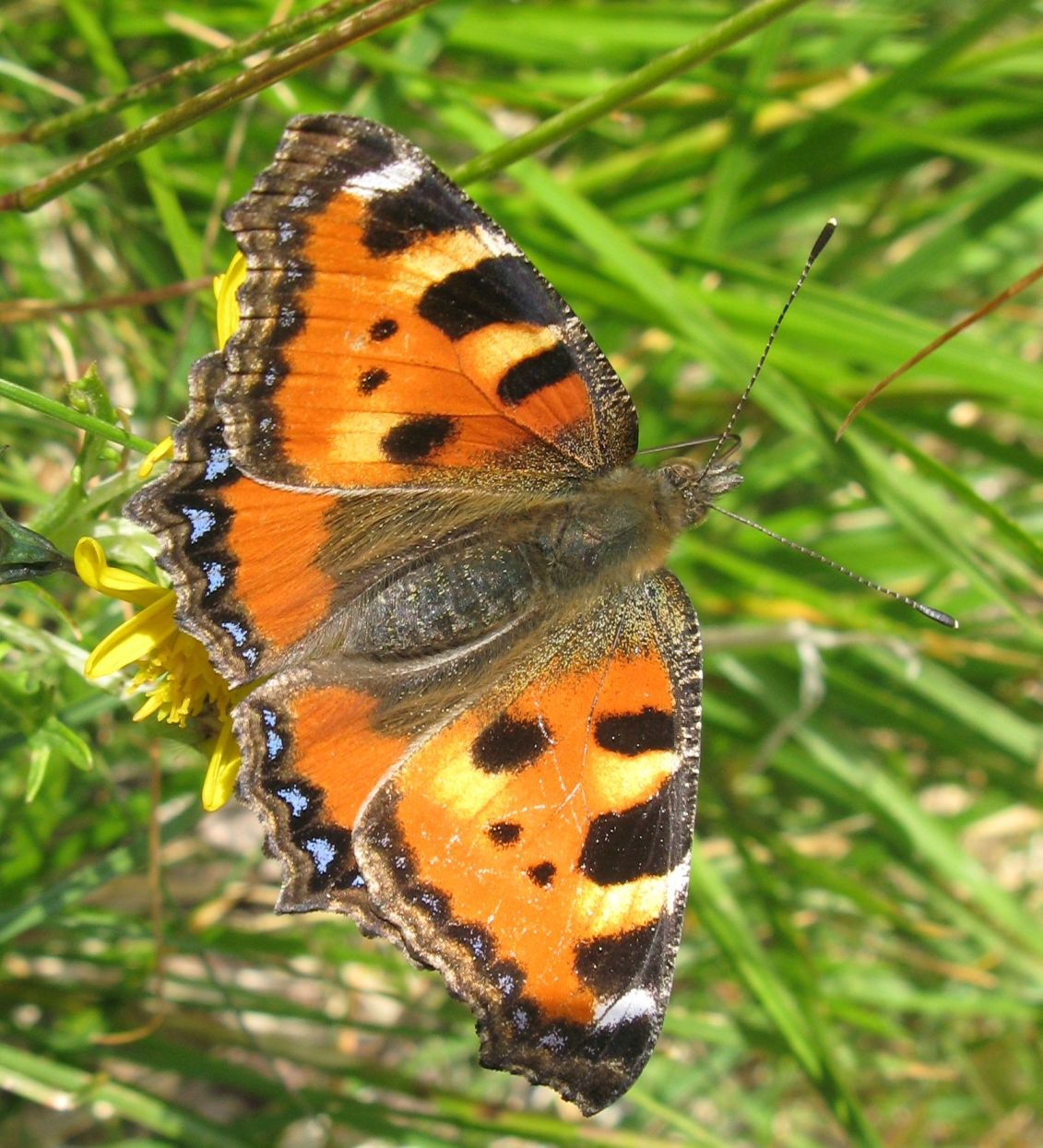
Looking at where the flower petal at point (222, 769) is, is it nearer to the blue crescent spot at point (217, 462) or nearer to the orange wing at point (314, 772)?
the orange wing at point (314, 772)

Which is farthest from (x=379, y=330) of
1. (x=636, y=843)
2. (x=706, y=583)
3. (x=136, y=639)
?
(x=706, y=583)

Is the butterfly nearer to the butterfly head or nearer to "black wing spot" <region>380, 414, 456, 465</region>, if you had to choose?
"black wing spot" <region>380, 414, 456, 465</region>

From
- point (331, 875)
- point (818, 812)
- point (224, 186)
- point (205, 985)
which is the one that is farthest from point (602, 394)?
point (818, 812)

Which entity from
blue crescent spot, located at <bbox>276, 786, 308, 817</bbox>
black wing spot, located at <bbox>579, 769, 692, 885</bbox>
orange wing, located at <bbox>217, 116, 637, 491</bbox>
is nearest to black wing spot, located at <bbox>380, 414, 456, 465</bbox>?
orange wing, located at <bbox>217, 116, 637, 491</bbox>

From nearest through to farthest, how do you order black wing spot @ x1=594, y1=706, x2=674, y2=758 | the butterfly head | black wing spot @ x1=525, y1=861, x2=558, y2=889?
black wing spot @ x1=525, y1=861, x2=558, y2=889, black wing spot @ x1=594, y1=706, x2=674, y2=758, the butterfly head

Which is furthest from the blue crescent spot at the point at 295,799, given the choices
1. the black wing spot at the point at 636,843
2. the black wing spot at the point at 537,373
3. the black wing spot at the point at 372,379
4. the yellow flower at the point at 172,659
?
the black wing spot at the point at 537,373

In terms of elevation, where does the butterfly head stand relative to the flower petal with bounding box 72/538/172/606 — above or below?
below

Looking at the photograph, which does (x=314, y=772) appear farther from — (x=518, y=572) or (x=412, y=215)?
(x=412, y=215)
